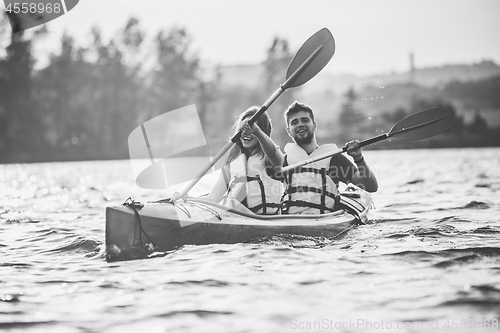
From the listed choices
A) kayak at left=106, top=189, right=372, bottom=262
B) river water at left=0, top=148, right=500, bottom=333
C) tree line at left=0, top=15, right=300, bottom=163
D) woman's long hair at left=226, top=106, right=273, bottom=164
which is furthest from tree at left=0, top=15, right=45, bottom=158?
kayak at left=106, top=189, right=372, bottom=262

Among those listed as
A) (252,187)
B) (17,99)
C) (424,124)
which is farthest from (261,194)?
(17,99)

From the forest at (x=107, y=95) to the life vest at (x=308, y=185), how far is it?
31.0m

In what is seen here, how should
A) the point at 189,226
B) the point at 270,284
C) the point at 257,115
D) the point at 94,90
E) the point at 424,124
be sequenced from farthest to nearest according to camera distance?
the point at 94,90 < the point at 424,124 < the point at 257,115 < the point at 189,226 < the point at 270,284

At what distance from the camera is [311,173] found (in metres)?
5.61

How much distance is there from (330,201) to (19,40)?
34.3 metres

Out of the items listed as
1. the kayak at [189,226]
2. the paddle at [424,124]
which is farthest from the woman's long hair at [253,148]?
the paddle at [424,124]

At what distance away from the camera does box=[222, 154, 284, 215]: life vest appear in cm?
535

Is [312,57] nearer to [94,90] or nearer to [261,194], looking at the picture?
[261,194]

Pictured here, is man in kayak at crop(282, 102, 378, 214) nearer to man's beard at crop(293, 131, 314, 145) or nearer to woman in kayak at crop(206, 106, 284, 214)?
man's beard at crop(293, 131, 314, 145)

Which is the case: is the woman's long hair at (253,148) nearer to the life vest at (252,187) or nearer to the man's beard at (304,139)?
the life vest at (252,187)

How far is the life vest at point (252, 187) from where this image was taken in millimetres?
5352

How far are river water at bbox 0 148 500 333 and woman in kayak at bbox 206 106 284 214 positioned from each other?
1.73 feet

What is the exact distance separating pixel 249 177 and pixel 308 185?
0.67 meters

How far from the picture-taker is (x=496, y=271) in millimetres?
3939
